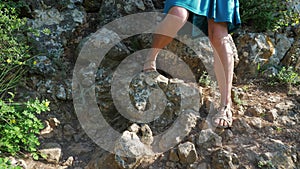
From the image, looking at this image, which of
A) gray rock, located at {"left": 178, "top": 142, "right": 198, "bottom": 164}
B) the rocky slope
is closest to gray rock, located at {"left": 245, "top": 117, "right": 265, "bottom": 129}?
the rocky slope

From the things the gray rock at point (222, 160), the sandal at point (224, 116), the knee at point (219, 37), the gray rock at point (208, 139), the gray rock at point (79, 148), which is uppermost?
the knee at point (219, 37)

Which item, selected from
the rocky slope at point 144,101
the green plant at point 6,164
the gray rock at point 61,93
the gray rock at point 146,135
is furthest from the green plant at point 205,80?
the green plant at point 6,164

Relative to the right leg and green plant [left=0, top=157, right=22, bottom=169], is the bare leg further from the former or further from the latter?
green plant [left=0, top=157, right=22, bottom=169]

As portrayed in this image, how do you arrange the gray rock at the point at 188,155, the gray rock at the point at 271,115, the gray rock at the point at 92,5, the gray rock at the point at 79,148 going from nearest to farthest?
the gray rock at the point at 188,155
the gray rock at the point at 79,148
the gray rock at the point at 271,115
the gray rock at the point at 92,5

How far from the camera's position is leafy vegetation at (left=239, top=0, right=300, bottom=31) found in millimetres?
3553

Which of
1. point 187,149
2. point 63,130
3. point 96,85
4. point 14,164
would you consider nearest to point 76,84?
point 96,85

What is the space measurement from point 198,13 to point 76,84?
132 cm

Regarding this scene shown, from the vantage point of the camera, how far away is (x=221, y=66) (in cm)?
285

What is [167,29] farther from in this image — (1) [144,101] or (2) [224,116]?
(2) [224,116]

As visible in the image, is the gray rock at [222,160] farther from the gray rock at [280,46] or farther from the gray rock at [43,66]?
the gray rock at [43,66]

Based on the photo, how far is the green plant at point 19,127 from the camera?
245 cm

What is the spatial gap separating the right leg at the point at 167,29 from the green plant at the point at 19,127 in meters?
1.00

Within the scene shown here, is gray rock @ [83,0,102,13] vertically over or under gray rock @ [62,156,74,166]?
over

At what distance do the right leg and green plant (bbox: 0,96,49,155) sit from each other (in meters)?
1.00
